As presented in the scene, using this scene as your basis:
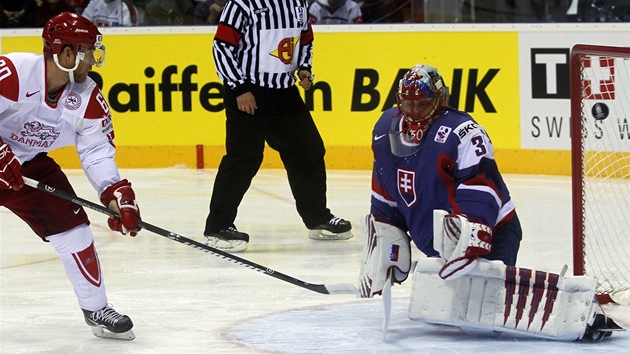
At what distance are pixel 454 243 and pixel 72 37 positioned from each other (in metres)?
1.21

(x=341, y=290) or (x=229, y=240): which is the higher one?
(x=341, y=290)

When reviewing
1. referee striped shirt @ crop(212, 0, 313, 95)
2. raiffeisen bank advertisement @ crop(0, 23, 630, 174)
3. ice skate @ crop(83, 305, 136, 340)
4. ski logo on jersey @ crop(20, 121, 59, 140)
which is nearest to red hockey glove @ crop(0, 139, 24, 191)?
ski logo on jersey @ crop(20, 121, 59, 140)

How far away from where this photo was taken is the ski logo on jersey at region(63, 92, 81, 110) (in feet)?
11.5

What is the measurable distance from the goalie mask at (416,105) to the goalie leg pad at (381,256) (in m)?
0.23

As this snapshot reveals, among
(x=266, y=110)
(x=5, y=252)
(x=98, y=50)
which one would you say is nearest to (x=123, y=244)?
(x=5, y=252)

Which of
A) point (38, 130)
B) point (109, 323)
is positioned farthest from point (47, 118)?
point (109, 323)

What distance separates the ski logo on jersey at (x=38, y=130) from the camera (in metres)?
3.50

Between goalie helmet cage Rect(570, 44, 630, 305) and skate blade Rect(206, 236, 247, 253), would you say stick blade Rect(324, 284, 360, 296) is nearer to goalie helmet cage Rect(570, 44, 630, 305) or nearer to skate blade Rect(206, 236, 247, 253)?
goalie helmet cage Rect(570, 44, 630, 305)

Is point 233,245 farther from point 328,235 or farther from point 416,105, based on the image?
point 416,105

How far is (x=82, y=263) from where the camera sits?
3562 mm

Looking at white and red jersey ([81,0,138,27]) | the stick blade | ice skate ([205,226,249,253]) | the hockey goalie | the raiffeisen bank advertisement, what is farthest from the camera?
white and red jersey ([81,0,138,27])

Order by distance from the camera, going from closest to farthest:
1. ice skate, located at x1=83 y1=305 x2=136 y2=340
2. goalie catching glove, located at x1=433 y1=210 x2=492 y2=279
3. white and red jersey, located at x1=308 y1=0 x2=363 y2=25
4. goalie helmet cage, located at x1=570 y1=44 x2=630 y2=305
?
goalie catching glove, located at x1=433 y1=210 x2=492 y2=279 → ice skate, located at x1=83 y1=305 x2=136 y2=340 → goalie helmet cage, located at x1=570 y1=44 x2=630 y2=305 → white and red jersey, located at x1=308 y1=0 x2=363 y2=25

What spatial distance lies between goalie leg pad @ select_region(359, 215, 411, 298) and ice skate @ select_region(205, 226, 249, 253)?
1.64 m

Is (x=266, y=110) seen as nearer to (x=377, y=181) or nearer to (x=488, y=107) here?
(x=377, y=181)
